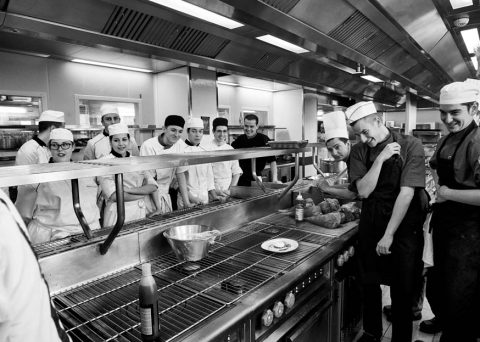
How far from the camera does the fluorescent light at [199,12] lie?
2.06 metres

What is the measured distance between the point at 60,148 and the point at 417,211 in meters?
2.68

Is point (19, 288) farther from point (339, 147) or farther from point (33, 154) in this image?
point (33, 154)

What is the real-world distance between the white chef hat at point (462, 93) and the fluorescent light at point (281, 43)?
143 centimetres

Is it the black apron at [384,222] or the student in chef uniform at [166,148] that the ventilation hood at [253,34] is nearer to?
the student in chef uniform at [166,148]

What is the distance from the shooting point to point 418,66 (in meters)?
5.19

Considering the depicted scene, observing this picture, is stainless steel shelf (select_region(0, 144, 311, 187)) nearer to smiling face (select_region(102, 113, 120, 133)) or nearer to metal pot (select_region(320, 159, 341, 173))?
smiling face (select_region(102, 113, 120, 133))

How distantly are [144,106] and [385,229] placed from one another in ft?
16.9

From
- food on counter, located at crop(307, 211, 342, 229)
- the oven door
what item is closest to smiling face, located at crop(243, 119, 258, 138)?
food on counter, located at crop(307, 211, 342, 229)

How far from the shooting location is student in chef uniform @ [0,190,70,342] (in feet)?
2.21

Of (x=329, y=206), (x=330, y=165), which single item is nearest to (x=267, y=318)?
(x=329, y=206)

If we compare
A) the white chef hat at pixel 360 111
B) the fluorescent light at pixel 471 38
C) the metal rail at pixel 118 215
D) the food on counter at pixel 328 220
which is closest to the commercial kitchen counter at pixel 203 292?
the metal rail at pixel 118 215

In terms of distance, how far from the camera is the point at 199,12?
88.7 inches

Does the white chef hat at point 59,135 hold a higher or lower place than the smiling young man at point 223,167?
higher

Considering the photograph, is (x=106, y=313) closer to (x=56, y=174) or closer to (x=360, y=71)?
(x=56, y=174)
